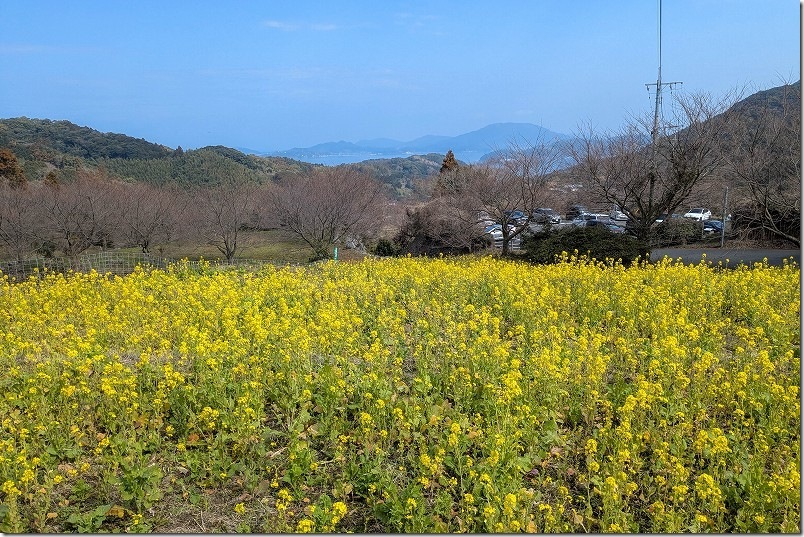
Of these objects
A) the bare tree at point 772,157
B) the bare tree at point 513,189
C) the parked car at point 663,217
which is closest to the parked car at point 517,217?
the bare tree at point 513,189

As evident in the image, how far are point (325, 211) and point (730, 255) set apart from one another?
19.7 metres

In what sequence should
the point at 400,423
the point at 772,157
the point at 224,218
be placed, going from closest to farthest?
1. the point at 400,423
2. the point at 772,157
3. the point at 224,218

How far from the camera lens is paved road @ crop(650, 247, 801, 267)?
1908 cm

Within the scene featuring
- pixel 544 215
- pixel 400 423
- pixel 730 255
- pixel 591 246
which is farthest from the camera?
pixel 544 215

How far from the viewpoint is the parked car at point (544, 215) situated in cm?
2836

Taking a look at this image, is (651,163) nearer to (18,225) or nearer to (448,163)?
(448,163)

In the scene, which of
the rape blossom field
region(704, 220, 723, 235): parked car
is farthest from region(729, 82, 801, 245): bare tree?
the rape blossom field

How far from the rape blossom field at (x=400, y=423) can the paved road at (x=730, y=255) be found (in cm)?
1405

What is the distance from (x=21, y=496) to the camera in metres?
3.56

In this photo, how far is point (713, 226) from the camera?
97.3ft

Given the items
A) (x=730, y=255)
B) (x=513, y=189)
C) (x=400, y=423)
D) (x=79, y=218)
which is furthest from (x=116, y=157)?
(x=400, y=423)

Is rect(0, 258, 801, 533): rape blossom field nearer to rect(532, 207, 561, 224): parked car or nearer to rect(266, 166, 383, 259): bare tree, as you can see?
rect(532, 207, 561, 224): parked car

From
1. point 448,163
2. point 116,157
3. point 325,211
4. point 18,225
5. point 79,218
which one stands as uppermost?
point 116,157

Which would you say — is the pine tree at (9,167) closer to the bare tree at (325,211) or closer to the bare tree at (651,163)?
the bare tree at (325,211)
